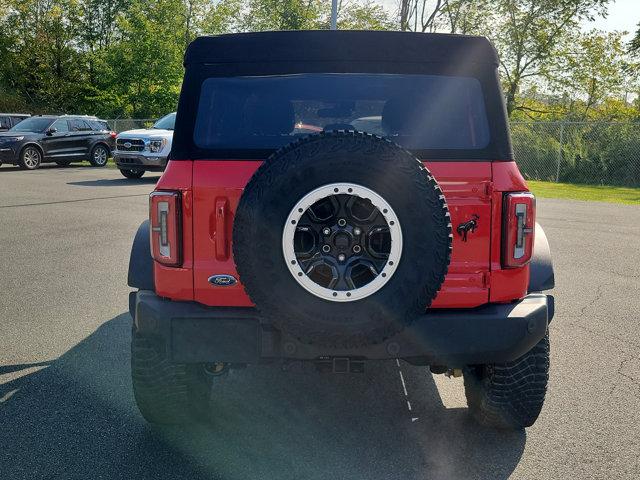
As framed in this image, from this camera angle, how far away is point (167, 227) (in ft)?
9.96

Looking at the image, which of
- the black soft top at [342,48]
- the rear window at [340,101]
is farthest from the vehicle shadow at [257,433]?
the black soft top at [342,48]

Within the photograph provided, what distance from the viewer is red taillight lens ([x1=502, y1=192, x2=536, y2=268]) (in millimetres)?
3025

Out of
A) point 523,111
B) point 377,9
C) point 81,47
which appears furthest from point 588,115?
point 81,47

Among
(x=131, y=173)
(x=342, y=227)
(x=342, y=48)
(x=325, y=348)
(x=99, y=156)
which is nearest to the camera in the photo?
(x=342, y=227)

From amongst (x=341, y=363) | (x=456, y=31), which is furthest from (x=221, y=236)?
(x=456, y=31)

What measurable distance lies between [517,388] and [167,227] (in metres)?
1.84

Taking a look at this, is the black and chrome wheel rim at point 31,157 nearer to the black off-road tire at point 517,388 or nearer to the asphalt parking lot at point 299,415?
the asphalt parking lot at point 299,415

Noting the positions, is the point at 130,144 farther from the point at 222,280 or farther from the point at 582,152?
the point at 222,280

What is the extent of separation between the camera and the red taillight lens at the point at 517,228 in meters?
3.03

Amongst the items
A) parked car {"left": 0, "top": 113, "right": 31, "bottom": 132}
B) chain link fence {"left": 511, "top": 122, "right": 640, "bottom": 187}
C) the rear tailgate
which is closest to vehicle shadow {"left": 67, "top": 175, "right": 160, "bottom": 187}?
parked car {"left": 0, "top": 113, "right": 31, "bottom": 132}

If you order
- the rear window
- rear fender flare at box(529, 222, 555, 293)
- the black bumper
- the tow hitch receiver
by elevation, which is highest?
the rear window

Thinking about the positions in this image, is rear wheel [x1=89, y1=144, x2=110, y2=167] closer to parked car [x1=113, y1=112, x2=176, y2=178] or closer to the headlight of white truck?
parked car [x1=113, y1=112, x2=176, y2=178]

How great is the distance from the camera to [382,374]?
14.3 ft

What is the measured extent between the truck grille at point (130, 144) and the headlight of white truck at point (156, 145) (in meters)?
0.25
